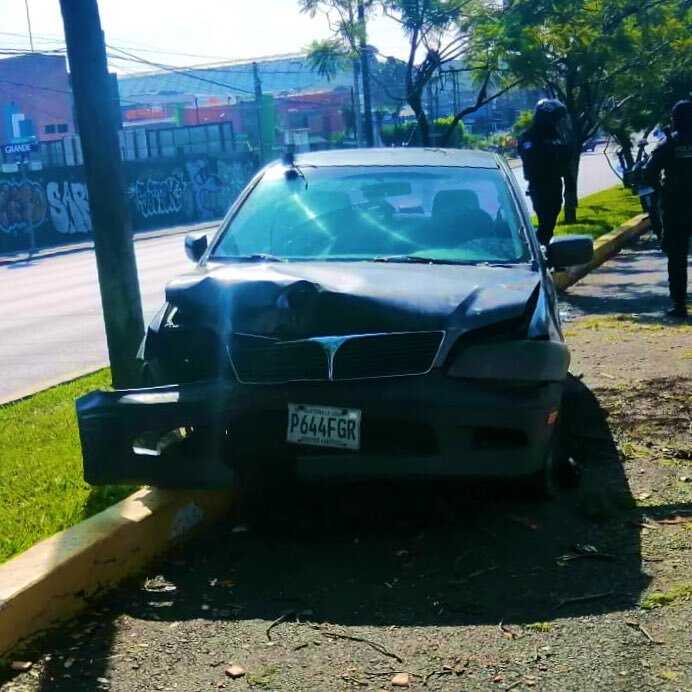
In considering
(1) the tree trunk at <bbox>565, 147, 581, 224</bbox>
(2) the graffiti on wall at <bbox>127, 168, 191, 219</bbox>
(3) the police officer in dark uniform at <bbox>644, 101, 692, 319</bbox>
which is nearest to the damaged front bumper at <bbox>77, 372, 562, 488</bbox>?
(3) the police officer in dark uniform at <bbox>644, 101, 692, 319</bbox>

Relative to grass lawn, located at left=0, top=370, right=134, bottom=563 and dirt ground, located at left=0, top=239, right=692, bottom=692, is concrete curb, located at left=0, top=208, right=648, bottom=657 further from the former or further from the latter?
grass lawn, located at left=0, top=370, right=134, bottom=563

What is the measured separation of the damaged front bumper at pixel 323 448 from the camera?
416 cm

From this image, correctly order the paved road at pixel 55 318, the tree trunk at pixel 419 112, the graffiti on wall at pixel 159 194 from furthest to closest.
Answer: the graffiti on wall at pixel 159 194 < the tree trunk at pixel 419 112 < the paved road at pixel 55 318

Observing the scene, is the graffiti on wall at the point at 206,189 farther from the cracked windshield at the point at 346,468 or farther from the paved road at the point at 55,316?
the cracked windshield at the point at 346,468

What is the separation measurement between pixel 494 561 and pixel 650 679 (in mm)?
1082

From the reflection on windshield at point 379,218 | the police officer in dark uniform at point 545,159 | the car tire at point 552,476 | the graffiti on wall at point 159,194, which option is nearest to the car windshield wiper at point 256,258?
the reflection on windshield at point 379,218

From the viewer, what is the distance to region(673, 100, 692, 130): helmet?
9344 mm

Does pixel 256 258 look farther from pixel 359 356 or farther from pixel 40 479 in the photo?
pixel 40 479

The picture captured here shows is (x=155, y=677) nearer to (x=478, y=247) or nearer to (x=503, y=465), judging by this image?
(x=503, y=465)

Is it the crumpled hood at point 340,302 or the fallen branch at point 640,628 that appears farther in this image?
the crumpled hood at point 340,302

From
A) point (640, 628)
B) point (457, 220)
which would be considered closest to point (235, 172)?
point (457, 220)

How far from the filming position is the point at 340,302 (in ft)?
14.1

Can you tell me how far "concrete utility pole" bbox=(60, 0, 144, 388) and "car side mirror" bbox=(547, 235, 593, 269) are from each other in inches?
87.4

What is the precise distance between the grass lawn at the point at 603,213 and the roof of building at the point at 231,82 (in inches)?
2102
